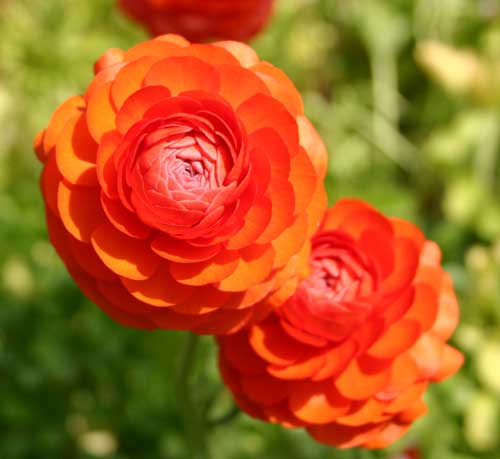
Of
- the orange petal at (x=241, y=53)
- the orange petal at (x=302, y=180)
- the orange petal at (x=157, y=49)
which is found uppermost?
the orange petal at (x=241, y=53)

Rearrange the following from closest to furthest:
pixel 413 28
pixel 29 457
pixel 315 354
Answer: pixel 315 354, pixel 29 457, pixel 413 28

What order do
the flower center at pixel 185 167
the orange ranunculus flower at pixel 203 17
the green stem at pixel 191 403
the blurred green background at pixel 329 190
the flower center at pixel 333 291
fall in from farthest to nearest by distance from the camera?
the blurred green background at pixel 329 190, the orange ranunculus flower at pixel 203 17, the green stem at pixel 191 403, the flower center at pixel 333 291, the flower center at pixel 185 167

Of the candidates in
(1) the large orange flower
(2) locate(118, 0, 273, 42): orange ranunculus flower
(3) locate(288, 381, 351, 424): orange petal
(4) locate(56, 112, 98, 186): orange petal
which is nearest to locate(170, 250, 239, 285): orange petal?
(1) the large orange flower

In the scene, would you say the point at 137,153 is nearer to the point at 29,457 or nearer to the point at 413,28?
the point at 29,457

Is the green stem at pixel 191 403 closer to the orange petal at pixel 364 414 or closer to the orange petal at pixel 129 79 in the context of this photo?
the orange petal at pixel 364 414

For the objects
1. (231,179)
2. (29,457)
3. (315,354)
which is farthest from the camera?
(29,457)

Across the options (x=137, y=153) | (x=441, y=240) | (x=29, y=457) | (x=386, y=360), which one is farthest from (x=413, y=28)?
(x=137, y=153)

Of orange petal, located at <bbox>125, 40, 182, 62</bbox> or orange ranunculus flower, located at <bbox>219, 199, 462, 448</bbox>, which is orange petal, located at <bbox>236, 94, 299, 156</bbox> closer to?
orange petal, located at <bbox>125, 40, 182, 62</bbox>

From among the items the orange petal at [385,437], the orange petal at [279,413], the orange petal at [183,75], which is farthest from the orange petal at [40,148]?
the orange petal at [385,437]
